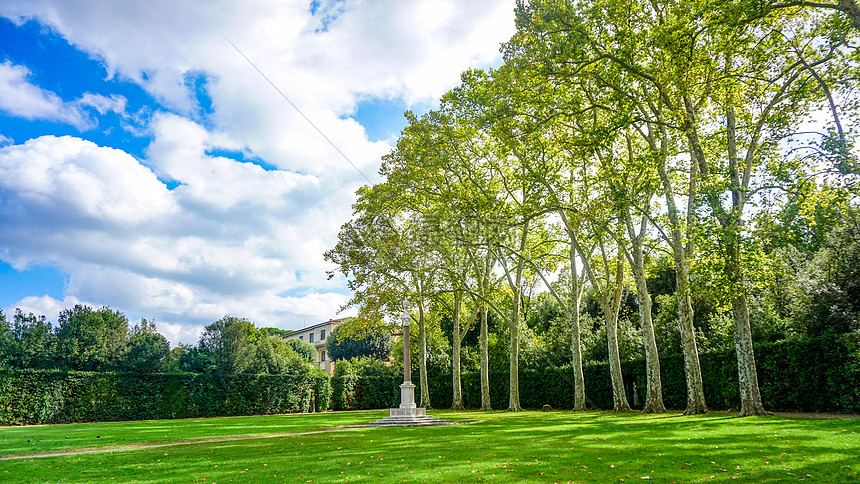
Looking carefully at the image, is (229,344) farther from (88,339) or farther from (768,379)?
(768,379)

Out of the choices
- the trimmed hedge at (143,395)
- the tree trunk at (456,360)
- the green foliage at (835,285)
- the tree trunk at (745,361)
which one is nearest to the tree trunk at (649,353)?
the tree trunk at (745,361)

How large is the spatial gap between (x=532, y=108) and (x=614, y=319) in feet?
37.5

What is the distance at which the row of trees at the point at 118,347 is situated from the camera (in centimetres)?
3756

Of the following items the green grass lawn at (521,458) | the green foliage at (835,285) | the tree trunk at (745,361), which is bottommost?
the green grass lawn at (521,458)

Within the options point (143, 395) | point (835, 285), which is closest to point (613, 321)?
point (835, 285)

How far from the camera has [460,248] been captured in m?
29.6

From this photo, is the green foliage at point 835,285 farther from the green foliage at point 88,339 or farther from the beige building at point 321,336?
the beige building at point 321,336

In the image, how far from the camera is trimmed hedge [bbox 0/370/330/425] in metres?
28.3

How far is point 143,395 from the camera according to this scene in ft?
106

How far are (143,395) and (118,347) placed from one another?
36.3 feet

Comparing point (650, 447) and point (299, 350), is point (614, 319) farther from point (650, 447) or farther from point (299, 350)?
point (299, 350)

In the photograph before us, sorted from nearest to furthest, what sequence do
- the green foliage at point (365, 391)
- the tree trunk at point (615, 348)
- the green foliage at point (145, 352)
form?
the tree trunk at point (615, 348)
the green foliage at point (145, 352)
the green foliage at point (365, 391)

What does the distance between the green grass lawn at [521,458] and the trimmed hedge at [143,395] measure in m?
17.4

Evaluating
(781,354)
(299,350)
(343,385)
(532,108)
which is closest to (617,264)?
(781,354)
